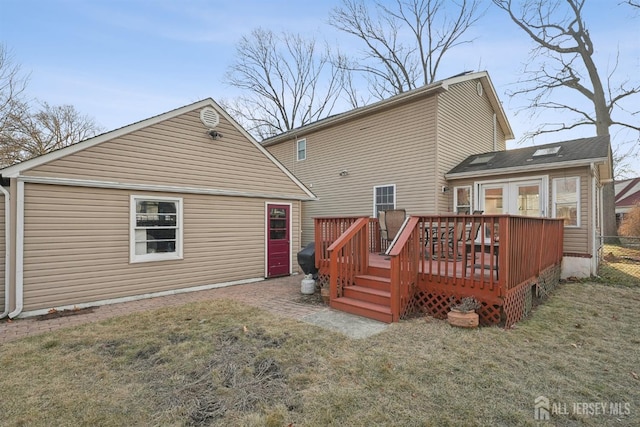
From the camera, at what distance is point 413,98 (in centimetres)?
955

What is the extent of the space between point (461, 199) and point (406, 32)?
1443 cm

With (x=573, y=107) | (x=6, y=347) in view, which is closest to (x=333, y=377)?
(x=6, y=347)

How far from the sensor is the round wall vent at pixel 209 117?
737cm

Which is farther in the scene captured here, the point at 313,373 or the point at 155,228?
the point at 155,228

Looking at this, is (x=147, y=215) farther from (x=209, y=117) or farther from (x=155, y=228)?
(x=209, y=117)

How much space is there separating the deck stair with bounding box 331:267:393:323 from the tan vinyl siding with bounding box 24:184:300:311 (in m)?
3.59

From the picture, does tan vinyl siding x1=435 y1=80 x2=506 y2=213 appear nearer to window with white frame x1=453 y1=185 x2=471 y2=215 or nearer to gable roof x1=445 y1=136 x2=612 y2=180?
window with white frame x1=453 y1=185 x2=471 y2=215

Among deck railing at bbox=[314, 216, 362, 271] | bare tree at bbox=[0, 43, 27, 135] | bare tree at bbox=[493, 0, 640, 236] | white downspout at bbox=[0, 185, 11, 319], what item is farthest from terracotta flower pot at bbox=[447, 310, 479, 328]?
bare tree at bbox=[0, 43, 27, 135]

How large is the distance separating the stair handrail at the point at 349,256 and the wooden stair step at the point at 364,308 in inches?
6.5

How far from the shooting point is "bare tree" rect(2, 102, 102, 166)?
→ 14.6m

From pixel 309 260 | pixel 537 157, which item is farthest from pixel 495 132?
pixel 309 260

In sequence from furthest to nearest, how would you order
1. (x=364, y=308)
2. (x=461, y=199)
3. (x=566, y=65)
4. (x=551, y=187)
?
(x=566, y=65) → (x=461, y=199) → (x=551, y=187) → (x=364, y=308)

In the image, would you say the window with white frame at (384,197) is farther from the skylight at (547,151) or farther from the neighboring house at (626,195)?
the neighboring house at (626,195)

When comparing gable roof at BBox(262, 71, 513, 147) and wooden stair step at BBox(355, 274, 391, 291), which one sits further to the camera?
gable roof at BBox(262, 71, 513, 147)
